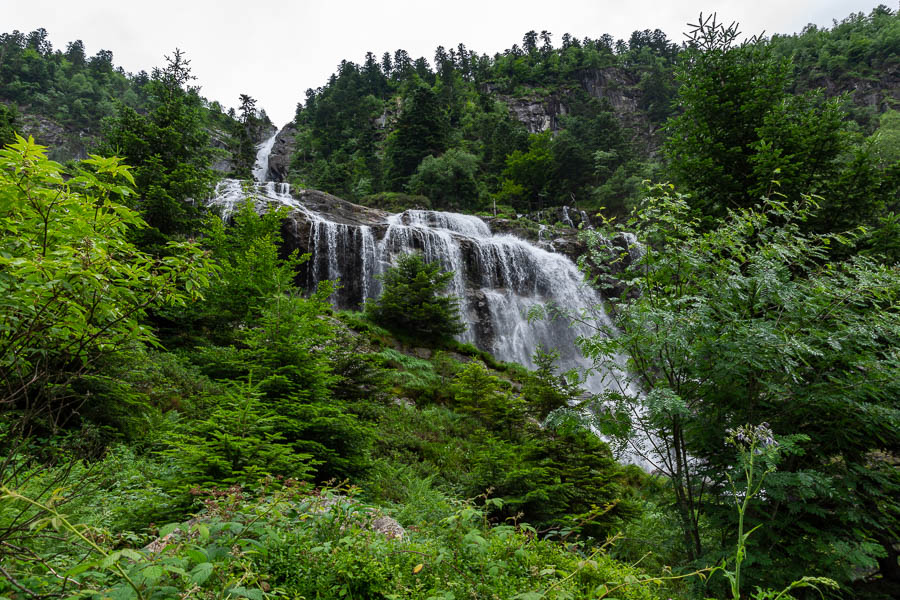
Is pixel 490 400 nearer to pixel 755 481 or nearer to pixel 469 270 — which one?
pixel 755 481

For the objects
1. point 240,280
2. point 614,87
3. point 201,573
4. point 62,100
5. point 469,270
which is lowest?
point 201,573

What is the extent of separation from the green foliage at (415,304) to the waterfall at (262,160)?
4138cm

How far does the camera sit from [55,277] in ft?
6.06

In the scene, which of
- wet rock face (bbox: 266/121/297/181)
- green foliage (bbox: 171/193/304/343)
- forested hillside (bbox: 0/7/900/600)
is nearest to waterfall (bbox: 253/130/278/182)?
wet rock face (bbox: 266/121/297/181)

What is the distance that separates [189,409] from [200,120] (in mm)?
9531

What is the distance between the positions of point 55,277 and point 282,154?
212ft

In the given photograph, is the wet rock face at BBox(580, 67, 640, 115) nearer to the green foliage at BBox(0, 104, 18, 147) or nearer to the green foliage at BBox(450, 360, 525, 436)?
the green foliage at BBox(450, 360, 525, 436)

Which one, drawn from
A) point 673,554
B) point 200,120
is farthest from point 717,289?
point 200,120

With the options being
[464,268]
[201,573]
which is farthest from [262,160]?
[201,573]

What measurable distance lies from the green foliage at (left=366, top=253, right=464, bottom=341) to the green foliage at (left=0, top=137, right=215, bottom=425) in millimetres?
13338

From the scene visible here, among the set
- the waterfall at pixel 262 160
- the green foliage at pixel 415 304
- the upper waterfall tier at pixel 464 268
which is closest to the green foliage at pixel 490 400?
the green foliage at pixel 415 304

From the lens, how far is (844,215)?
6.36 m

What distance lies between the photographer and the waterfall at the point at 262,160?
52.0m

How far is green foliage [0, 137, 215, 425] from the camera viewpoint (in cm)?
177
